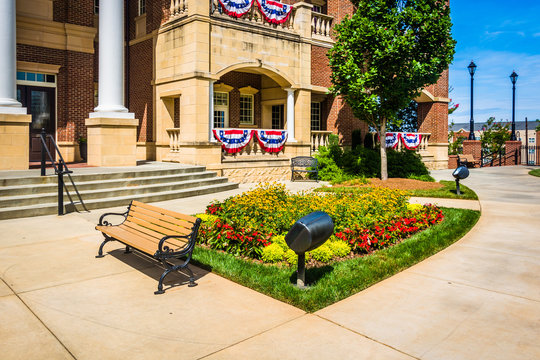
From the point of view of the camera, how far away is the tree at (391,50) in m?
16.3

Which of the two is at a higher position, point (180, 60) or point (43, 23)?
point (43, 23)

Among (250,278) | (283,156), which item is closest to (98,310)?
(250,278)

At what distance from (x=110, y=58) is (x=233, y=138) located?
5276 mm

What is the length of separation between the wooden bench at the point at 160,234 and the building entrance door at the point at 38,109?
12.8 m

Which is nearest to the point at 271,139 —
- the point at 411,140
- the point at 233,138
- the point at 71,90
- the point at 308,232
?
the point at 233,138

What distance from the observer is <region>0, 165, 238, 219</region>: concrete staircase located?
1023 centimetres

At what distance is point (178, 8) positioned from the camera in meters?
17.4

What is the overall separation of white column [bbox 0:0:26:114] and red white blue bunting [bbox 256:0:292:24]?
903 centimetres

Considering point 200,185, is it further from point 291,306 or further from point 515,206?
point 291,306

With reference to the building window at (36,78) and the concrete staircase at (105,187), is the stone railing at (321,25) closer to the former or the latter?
the concrete staircase at (105,187)

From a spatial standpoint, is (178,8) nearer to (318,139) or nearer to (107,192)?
(318,139)

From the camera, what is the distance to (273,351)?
3.82 metres

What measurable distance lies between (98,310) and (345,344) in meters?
2.56

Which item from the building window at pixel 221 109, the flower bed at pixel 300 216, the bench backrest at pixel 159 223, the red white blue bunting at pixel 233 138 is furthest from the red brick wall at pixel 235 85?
the bench backrest at pixel 159 223
